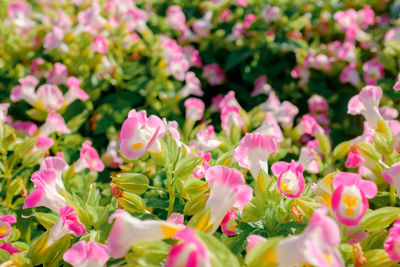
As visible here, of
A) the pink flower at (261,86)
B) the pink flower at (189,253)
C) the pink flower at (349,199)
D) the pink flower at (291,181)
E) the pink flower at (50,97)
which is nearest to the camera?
the pink flower at (189,253)

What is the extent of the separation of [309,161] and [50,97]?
101cm

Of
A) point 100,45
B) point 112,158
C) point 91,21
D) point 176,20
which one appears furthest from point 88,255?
point 176,20

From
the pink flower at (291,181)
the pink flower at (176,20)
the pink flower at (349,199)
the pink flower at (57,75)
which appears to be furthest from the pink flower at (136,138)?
the pink flower at (176,20)

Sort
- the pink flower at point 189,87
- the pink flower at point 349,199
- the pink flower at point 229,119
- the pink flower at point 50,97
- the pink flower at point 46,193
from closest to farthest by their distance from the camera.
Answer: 1. the pink flower at point 349,199
2. the pink flower at point 46,193
3. the pink flower at point 229,119
4. the pink flower at point 50,97
5. the pink flower at point 189,87

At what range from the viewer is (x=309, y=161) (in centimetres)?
128

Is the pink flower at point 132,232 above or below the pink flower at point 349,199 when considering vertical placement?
below

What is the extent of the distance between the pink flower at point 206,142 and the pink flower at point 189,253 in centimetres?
65

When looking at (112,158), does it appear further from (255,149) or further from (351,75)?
(351,75)

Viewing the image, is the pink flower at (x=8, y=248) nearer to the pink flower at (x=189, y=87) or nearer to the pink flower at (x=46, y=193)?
the pink flower at (x=46, y=193)

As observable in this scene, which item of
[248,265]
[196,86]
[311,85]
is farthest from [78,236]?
[311,85]

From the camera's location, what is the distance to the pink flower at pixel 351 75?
82.0 inches

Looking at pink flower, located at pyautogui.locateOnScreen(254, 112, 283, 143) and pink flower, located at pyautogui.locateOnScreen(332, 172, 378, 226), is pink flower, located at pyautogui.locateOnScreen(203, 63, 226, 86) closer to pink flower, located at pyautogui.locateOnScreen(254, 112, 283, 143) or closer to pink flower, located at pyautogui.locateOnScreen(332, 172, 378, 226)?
pink flower, located at pyautogui.locateOnScreen(254, 112, 283, 143)

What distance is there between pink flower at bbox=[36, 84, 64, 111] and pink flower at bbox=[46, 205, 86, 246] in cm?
84

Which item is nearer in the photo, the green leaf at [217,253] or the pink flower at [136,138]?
the green leaf at [217,253]
